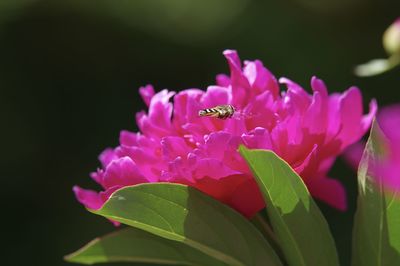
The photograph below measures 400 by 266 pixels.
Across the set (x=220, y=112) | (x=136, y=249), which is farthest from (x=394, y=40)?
(x=136, y=249)

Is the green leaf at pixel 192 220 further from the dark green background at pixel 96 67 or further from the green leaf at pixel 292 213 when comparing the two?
the dark green background at pixel 96 67

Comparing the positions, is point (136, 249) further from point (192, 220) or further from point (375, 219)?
point (375, 219)

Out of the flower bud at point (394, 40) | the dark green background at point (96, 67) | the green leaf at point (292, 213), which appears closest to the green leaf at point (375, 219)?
the green leaf at point (292, 213)

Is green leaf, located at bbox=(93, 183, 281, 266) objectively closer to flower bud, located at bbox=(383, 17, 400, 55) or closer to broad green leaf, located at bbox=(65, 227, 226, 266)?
broad green leaf, located at bbox=(65, 227, 226, 266)

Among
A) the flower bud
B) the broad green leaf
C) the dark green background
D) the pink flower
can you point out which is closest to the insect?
the pink flower

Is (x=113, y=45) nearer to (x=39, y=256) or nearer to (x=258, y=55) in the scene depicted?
(x=258, y=55)
